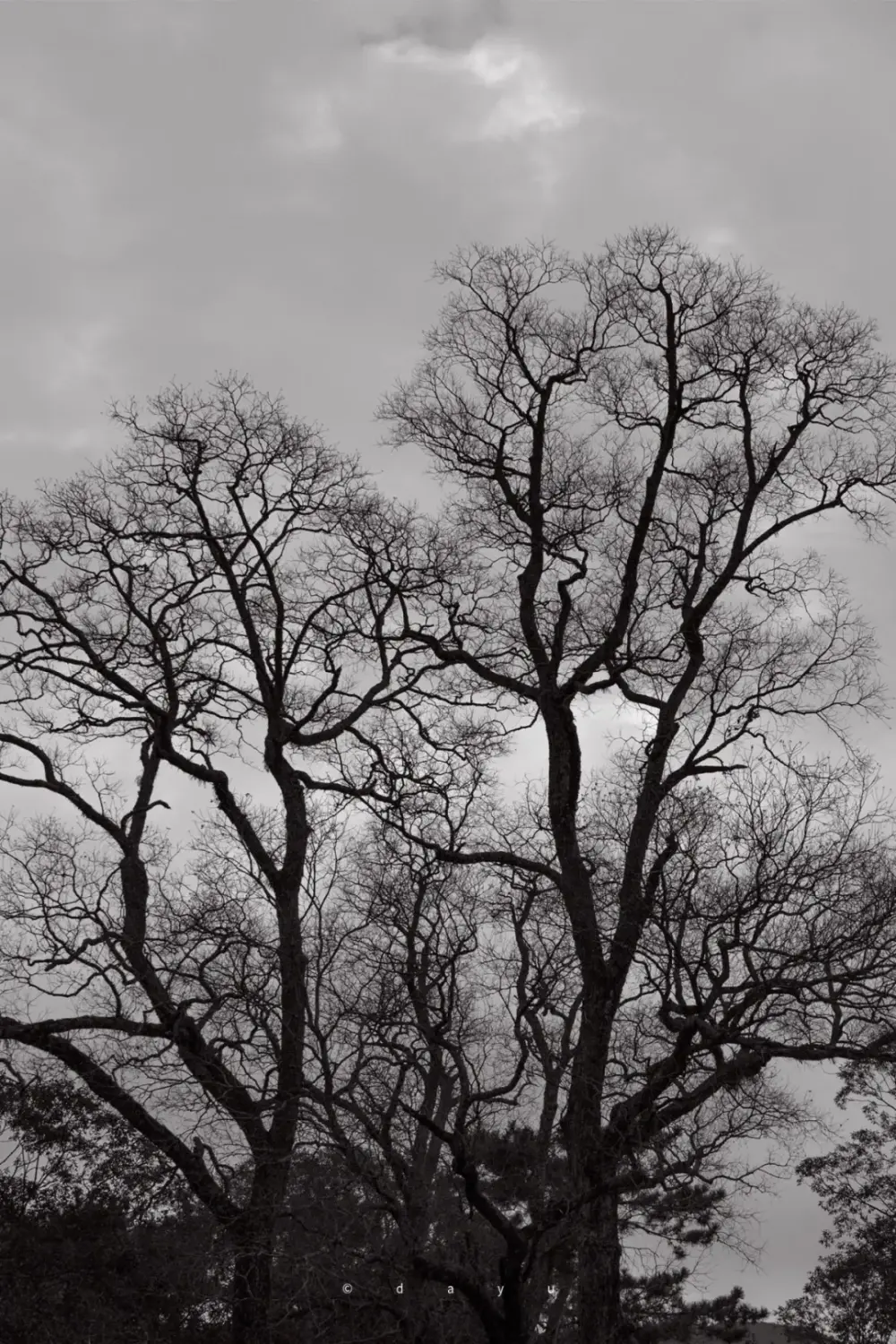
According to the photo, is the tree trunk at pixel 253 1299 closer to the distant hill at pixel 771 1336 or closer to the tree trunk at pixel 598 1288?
the tree trunk at pixel 598 1288

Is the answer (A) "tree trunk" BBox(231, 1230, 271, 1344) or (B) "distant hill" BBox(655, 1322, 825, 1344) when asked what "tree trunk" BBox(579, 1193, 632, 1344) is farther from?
(B) "distant hill" BBox(655, 1322, 825, 1344)

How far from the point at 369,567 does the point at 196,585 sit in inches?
98.2

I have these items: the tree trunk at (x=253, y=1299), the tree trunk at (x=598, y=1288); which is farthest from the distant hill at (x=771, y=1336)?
the tree trunk at (x=253, y=1299)

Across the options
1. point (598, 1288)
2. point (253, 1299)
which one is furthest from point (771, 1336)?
point (253, 1299)

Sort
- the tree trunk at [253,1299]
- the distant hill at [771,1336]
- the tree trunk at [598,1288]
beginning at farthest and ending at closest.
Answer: the distant hill at [771,1336] < the tree trunk at [598,1288] < the tree trunk at [253,1299]

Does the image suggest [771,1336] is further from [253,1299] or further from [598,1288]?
[253,1299]

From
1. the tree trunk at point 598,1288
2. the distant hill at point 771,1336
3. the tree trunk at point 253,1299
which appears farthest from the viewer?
the distant hill at point 771,1336

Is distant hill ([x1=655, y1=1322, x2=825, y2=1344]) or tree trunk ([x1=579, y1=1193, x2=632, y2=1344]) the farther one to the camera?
distant hill ([x1=655, y1=1322, x2=825, y2=1344])

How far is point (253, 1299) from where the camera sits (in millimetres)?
13320

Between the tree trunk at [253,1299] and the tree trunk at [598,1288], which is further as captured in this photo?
the tree trunk at [598,1288]

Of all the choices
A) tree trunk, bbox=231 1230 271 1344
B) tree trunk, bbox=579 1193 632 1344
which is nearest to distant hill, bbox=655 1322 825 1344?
tree trunk, bbox=579 1193 632 1344

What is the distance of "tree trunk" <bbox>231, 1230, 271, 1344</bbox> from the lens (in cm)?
1327

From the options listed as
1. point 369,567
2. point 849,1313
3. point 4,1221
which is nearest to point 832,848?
point 369,567

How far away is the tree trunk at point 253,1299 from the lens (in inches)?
523
